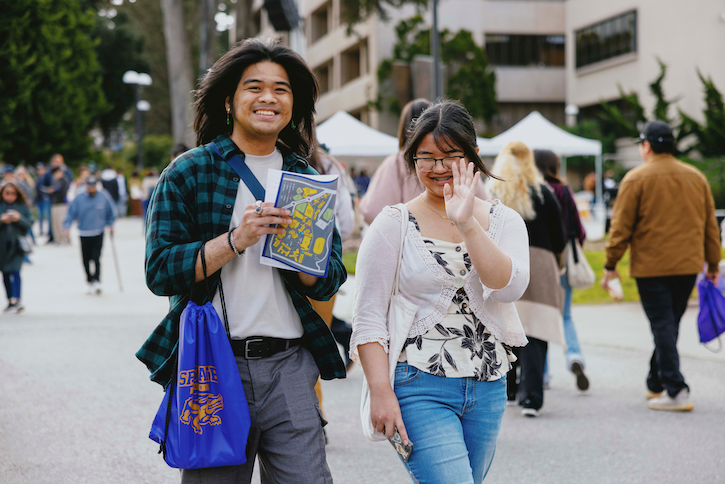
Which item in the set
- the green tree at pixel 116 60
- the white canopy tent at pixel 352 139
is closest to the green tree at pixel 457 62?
the green tree at pixel 116 60

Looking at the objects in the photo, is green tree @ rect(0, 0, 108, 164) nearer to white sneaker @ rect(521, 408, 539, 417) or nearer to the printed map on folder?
white sneaker @ rect(521, 408, 539, 417)

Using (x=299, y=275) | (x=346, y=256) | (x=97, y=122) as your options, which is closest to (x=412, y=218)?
(x=299, y=275)

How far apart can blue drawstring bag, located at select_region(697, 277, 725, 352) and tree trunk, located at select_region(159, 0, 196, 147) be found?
541 inches

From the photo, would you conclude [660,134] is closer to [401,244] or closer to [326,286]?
[401,244]

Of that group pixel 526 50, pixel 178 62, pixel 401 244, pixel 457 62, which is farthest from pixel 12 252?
pixel 526 50

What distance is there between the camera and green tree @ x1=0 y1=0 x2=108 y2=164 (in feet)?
99.6

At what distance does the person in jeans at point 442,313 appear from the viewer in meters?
2.51

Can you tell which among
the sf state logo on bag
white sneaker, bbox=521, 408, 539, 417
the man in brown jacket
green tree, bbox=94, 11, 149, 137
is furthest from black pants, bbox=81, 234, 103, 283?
green tree, bbox=94, 11, 149, 137

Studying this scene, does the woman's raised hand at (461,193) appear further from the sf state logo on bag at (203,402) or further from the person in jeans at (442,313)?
the sf state logo on bag at (203,402)

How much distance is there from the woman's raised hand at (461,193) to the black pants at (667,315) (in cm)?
364

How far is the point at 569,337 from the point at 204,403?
15.4ft

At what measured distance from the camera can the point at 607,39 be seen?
3969cm

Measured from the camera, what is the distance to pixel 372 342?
8.48 feet

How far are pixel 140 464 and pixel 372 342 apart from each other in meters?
2.67
